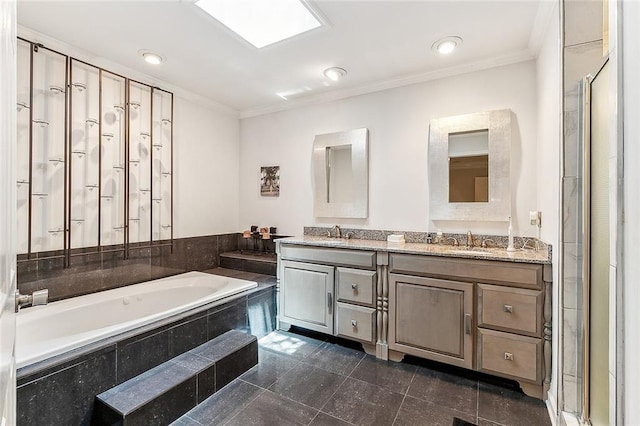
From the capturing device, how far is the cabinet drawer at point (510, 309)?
1.99 metres

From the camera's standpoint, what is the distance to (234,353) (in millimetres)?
2240

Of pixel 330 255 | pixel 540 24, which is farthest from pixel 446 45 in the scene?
pixel 330 255

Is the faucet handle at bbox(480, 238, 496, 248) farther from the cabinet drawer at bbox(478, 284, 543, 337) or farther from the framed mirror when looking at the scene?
the framed mirror

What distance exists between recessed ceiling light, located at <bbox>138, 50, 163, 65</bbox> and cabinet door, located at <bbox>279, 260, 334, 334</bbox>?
2185mm

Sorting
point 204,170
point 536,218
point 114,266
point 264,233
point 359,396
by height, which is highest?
point 204,170

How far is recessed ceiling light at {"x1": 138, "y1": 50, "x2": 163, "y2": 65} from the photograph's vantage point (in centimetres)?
254

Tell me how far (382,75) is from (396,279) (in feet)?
6.42

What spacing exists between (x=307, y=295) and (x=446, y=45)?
2.47 meters

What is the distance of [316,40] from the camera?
231 cm

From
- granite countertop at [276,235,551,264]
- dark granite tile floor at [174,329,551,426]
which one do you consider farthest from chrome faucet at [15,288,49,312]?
granite countertop at [276,235,551,264]

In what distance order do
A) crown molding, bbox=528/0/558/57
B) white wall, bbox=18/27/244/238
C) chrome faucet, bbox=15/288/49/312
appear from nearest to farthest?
chrome faucet, bbox=15/288/49/312, crown molding, bbox=528/0/558/57, white wall, bbox=18/27/244/238

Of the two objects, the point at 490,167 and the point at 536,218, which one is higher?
the point at 490,167

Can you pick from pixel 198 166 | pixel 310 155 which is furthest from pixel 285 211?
pixel 198 166

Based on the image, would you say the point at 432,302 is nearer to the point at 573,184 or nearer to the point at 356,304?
the point at 356,304
